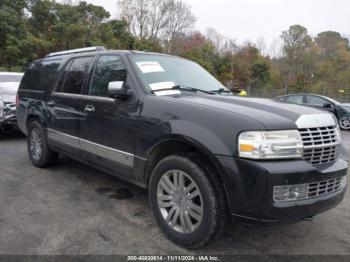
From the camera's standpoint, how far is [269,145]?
2.36m

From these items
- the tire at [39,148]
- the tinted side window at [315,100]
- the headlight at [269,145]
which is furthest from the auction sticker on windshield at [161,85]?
the tinted side window at [315,100]

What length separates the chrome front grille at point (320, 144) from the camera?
2484 millimetres

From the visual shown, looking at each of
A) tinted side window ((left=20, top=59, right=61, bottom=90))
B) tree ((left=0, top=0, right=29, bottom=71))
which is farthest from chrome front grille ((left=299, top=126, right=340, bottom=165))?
tree ((left=0, top=0, right=29, bottom=71))

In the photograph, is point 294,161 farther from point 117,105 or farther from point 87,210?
point 87,210

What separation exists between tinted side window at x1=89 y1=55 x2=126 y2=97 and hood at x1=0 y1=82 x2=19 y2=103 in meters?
4.55

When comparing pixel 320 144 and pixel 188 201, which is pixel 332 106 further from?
pixel 188 201

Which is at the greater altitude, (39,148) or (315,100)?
(315,100)

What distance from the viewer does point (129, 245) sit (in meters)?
2.83

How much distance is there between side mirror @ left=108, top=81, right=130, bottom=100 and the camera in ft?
10.6

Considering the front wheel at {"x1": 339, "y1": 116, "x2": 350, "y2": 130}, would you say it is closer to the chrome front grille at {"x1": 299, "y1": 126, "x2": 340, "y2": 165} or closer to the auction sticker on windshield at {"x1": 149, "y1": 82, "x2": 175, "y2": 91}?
the chrome front grille at {"x1": 299, "y1": 126, "x2": 340, "y2": 165}

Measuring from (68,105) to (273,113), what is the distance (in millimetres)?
2725

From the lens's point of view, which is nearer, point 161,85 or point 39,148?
point 161,85

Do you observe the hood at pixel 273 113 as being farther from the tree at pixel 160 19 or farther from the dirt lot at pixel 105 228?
the tree at pixel 160 19

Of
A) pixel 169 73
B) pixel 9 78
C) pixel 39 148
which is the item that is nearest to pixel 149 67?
pixel 169 73
